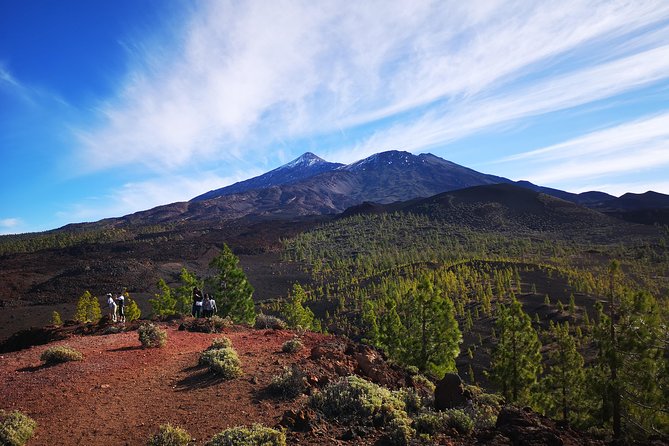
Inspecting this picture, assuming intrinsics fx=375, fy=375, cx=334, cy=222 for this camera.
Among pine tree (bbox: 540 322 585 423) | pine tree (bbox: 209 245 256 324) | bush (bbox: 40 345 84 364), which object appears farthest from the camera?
pine tree (bbox: 209 245 256 324)

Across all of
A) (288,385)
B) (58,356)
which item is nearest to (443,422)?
(288,385)

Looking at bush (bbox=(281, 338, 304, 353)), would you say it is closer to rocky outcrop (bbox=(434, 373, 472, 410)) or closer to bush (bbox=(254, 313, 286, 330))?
rocky outcrop (bbox=(434, 373, 472, 410))

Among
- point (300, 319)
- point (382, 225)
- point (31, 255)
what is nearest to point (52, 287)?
point (31, 255)

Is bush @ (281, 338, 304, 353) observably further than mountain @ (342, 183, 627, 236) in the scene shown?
No

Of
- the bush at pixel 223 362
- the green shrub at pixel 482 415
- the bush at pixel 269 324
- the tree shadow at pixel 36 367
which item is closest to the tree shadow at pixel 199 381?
the bush at pixel 223 362

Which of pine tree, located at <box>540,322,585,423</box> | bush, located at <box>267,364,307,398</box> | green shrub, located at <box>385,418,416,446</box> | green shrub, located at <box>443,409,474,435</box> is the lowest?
pine tree, located at <box>540,322,585,423</box>

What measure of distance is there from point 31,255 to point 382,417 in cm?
14301

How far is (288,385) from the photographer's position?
34.2 feet

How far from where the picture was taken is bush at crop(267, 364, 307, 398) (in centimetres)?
1035

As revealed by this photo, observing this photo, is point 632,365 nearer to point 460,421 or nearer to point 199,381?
point 460,421

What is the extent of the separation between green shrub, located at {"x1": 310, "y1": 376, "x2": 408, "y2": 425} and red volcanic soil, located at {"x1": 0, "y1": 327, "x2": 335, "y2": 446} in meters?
0.81

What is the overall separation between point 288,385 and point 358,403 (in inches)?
83.9

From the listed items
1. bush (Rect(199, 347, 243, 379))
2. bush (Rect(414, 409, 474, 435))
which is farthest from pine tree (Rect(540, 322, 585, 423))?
bush (Rect(199, 347, 243, 379))

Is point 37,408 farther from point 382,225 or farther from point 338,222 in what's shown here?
point 338,222
